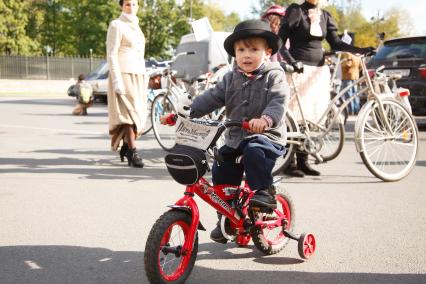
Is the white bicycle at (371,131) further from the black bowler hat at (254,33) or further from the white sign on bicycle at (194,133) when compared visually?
the white sign on bicycle at (194,133)

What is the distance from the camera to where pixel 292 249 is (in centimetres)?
404

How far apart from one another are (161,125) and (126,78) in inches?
62.2

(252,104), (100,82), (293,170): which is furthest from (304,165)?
(100,82)

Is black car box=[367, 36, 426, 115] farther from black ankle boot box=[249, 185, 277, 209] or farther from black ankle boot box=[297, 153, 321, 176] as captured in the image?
black ankle boot box=[249, 185, 277, 209]

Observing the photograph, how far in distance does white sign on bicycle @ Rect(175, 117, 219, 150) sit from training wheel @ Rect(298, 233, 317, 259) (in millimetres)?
1047

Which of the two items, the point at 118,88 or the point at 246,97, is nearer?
the point at 246,97

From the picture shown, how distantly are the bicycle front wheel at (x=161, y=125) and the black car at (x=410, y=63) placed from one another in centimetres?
479

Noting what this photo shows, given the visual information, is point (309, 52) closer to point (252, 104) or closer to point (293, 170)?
point (293, 170)

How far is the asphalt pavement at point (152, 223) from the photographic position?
351cm

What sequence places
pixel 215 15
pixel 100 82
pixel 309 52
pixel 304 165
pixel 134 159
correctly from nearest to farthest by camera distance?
1. pixel 309 52
2. pixel 304 165
3. pixel 134 159
4. pixel 100 82
5. pixel 215 15

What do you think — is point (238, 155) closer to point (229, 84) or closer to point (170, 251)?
point (229, 84)

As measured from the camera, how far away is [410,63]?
11023 mm

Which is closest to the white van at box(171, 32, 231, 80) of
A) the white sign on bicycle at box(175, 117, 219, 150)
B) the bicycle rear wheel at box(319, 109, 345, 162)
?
the bicycle rear wheel at box(319, 109, 345, 162)

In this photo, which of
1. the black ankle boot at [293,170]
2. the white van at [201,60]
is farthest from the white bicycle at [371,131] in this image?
the white van at [201,60]
